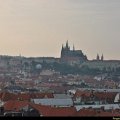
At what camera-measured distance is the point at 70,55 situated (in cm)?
6247

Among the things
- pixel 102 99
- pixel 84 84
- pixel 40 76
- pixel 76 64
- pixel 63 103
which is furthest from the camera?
pixel 76 64

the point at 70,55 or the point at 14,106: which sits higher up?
the point at 70,55

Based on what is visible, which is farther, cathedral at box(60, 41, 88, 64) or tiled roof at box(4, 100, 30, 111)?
cathedral at box(60, 41, 88, 64)

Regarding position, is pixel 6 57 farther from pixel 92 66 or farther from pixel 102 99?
pixel 102 99

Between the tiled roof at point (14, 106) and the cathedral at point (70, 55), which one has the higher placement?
the cathedral at point (70, 55)

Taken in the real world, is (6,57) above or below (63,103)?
above

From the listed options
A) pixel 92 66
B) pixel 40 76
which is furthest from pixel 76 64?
pixel 40 76

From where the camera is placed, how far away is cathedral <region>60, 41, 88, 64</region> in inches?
2431

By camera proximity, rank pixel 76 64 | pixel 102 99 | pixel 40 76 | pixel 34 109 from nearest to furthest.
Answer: pixel 34 109, pixel 102 99, pixel 40 76, pixel 76 64

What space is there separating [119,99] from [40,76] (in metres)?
30.6

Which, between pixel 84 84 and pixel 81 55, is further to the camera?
pixel 81 55

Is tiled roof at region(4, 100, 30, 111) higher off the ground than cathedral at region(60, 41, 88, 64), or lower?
lower

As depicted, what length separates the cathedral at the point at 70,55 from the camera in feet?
203

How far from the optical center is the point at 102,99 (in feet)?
86.8
